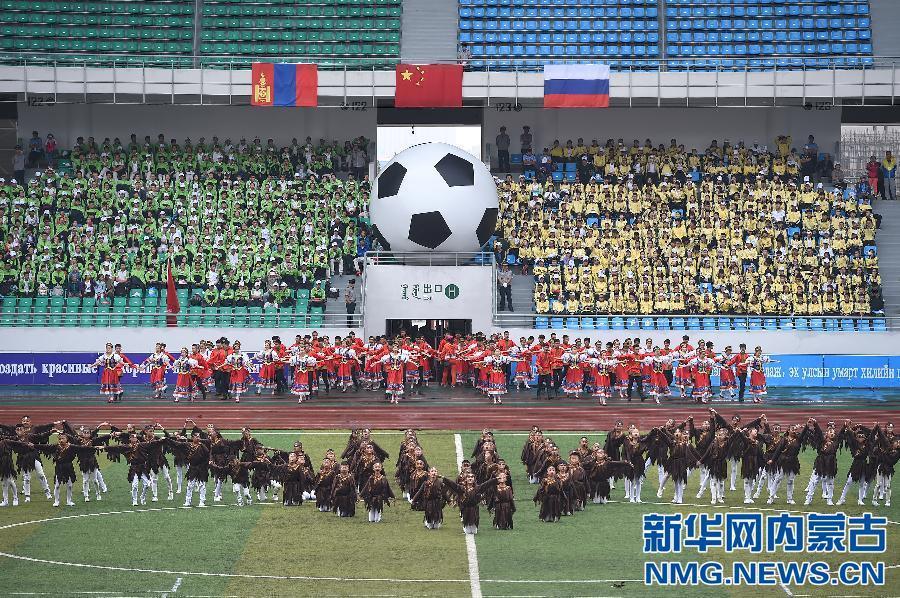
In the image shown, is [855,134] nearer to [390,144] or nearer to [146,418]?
[390,144]

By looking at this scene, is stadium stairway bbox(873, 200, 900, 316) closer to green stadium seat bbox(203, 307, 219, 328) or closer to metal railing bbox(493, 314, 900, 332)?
metal railing bbox(493, 314, 900, 332)

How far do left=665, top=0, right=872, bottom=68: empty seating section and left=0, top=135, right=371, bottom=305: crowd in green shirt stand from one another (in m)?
11.4

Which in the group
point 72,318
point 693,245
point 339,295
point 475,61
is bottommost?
point 72,318

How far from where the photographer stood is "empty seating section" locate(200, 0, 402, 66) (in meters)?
44.7

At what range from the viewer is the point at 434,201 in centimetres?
3519

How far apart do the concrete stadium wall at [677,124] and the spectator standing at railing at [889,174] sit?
76.6 inches

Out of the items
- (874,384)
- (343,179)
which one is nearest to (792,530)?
(874,384)

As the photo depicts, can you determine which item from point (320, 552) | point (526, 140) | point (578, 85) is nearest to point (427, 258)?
point (578, 85)

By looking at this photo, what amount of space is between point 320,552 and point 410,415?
13038mm

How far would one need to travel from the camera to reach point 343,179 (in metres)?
43.3

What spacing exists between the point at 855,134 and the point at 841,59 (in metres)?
2.60

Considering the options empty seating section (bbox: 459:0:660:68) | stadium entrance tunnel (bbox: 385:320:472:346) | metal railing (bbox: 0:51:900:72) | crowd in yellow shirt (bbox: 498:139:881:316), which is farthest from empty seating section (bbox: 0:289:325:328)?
empty seating section (bbox: 459:0:660:68)

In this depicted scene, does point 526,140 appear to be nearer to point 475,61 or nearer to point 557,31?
point 475,61

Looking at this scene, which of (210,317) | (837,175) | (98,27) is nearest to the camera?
(210,317)
